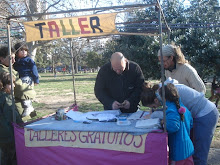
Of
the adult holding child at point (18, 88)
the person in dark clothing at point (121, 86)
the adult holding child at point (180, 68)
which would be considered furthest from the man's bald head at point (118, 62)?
the adult holding child at point (18, 88)

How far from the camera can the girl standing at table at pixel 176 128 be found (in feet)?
6.86

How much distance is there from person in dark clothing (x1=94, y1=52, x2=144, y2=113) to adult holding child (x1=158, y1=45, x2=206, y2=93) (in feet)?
1.90

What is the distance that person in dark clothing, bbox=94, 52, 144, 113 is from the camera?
3215 millimetres

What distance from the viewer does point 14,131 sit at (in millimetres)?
2641

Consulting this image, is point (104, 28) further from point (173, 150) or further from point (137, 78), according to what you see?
point (173, 150)

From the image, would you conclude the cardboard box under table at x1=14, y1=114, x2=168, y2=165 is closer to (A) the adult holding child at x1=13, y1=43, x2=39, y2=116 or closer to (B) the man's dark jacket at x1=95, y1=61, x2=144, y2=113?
(B) the man's dark jacket at x1=95, y1=61, x2=144, y2=113

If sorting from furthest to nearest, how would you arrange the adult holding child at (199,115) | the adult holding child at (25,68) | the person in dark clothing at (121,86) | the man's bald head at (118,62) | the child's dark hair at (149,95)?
the adult holding child at (25,68), the person in dark clothing at (121,86), the man's bald head at (118,62), the adult holding child at (199,115), the child's dark hair at (149,95)

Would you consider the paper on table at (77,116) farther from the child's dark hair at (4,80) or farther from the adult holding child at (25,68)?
the adult holding child at (25,68)

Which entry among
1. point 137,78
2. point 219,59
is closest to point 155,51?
point 219,59

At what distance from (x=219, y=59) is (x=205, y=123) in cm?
455

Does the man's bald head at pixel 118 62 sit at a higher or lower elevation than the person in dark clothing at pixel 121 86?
higher

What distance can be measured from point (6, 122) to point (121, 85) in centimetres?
161

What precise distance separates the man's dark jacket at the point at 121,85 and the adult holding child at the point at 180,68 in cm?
57

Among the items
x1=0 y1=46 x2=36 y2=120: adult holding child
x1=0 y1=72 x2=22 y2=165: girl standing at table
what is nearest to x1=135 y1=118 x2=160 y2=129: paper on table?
x1=0 y1=72 x2=22 y2=165: girl standing at table
